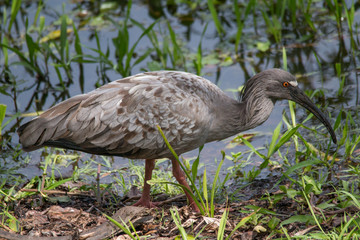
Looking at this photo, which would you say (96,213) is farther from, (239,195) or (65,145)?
(239,195)

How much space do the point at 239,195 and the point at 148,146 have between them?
1.15 metres

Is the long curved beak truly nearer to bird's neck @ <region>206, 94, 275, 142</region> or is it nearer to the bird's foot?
bird's neck @ <region>206, 94, 275, 142</region>

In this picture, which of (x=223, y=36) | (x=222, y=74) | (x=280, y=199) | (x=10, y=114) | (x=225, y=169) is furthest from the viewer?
(x=223, y=36)

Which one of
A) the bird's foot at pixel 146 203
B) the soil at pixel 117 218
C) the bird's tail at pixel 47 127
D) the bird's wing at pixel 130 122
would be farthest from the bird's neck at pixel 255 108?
the bird's tail at pixel 47 127

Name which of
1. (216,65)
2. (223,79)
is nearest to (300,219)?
(223,79)

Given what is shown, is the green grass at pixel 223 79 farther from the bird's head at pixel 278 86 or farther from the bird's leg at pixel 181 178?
the bird's head at pixel 278 86

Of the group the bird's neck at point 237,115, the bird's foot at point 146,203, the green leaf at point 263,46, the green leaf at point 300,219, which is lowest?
the bird's foot at point 146,203

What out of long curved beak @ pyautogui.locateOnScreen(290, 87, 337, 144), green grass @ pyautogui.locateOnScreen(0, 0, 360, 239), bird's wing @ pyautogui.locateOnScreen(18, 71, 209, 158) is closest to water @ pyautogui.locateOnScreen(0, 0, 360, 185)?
green grass @ pyautogui.locateOnScreen(0, 0, 360, 239)

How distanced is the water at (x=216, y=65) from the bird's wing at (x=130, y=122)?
1.34m

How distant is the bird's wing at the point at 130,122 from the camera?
17.8ft

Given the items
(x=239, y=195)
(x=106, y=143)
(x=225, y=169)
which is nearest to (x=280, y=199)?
(x=239, y=195)

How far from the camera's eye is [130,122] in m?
5.45

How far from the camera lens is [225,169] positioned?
21.3 feet

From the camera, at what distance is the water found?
290 inches
